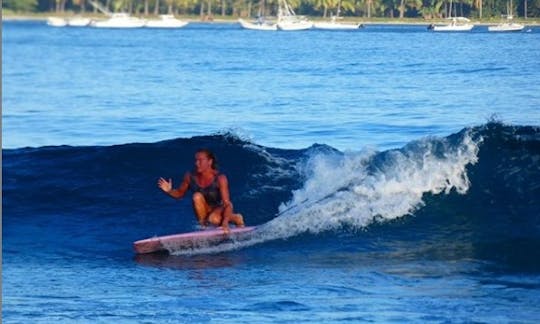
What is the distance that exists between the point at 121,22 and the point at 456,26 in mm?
2540

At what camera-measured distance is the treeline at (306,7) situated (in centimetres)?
897

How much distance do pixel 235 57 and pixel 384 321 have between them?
4.59 m

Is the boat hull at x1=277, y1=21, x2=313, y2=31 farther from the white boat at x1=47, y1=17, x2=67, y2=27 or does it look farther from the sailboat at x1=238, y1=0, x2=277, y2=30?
the white boat at x1=47, y1=17, x2=67, y2=27

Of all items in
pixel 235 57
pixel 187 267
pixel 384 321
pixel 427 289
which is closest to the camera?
pixel 384 321

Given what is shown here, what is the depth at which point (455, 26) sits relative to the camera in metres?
9.07

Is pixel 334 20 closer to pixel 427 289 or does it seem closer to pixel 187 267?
pixel 187 267

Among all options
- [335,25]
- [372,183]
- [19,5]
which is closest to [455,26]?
[335,25]

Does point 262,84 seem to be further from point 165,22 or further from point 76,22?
point 76,22

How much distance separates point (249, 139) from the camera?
9.55 m

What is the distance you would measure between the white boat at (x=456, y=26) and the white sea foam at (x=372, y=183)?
795mm

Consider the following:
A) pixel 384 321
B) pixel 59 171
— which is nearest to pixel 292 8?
pixel 59 171

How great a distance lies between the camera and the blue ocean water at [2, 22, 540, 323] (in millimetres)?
7469

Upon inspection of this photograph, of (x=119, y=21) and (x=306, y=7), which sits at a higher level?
(x=306, y=7)

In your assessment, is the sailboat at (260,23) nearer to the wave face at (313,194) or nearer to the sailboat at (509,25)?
the wave face at (313,194)
